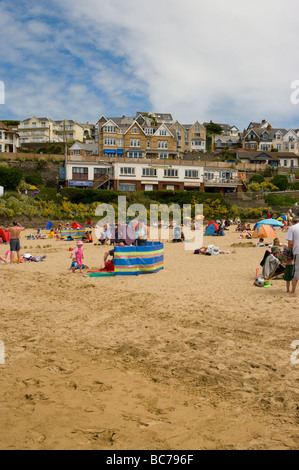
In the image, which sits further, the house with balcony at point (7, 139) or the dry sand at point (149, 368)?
the house with balcony at point (7, 139)

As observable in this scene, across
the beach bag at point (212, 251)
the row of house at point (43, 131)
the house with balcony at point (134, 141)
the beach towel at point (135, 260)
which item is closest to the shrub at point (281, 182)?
the house with balcony at point (134, 141)

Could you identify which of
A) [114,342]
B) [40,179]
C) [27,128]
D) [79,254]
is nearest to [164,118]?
[27,128]

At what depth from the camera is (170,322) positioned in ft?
24.4

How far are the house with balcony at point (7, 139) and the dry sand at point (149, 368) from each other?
6778cm

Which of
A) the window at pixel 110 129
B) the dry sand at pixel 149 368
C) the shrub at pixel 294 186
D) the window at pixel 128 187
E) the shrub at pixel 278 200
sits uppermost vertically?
the window at pixel 110 129

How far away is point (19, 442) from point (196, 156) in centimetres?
7961

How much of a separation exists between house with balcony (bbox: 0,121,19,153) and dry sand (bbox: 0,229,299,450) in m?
67.8

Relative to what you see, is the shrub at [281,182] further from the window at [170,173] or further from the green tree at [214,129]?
the green tree at [214,129]

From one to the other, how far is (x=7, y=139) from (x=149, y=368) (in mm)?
74880

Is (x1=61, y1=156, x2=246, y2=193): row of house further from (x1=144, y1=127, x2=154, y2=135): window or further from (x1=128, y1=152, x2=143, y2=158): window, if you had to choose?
(x1=144, y1=127, x2=154, y2=135): window

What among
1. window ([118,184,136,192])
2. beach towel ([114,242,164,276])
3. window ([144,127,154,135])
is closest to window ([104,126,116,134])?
window ([144,127,154,135])

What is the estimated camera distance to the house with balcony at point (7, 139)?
71.3 meters

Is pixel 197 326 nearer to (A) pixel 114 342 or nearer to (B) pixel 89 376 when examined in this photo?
(A) pixel 114 342

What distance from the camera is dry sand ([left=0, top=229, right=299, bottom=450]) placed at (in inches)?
149
